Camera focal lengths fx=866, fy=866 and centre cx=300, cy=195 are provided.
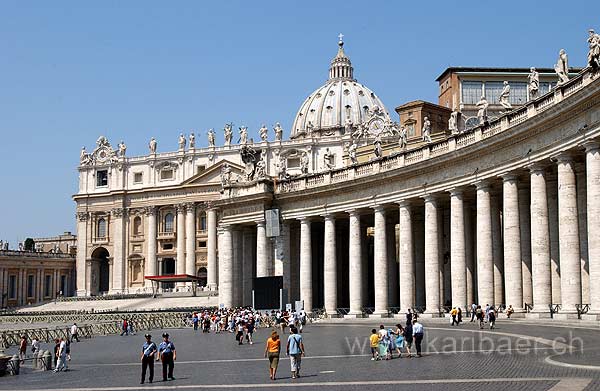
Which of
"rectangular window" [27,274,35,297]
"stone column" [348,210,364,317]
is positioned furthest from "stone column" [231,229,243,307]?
"rectangular window" [27,274,35,297]

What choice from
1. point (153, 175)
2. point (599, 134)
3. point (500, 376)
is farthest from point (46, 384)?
point (153, 175)

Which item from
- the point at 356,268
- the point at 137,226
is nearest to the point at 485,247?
the point at 356,268

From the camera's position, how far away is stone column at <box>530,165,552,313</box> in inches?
1598

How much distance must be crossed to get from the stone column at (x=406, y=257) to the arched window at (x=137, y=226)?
4398 inches

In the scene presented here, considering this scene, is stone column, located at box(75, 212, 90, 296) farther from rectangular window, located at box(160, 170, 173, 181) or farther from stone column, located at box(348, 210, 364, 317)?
stone column, located at box(348, 210, 364, 317)

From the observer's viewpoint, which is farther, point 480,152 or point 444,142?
point 444,142

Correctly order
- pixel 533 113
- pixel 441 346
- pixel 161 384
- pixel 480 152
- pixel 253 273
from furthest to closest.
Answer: pixel 253 273 < pixel 480 152 < pixel 533 113 < pixel 441 346 < pixel 161 384

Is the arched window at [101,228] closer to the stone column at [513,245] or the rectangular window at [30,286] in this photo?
the rectangular window at [30,286]

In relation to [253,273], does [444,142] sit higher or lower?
higher

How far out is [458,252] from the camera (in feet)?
158

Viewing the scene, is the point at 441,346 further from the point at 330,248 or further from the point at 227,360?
the point at 330,248

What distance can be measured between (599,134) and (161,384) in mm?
20355

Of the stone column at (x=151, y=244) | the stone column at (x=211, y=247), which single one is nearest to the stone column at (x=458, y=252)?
the stone column at (x=211, y=247)

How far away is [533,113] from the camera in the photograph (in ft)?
135
